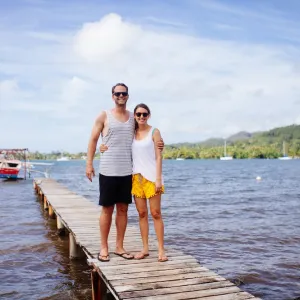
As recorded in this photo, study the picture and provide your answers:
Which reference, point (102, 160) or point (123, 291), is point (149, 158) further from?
point (123, 291)

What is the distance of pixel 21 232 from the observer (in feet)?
43.9

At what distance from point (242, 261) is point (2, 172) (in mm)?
35033

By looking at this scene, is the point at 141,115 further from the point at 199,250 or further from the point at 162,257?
the point at 199,250

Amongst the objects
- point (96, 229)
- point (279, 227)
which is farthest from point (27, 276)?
point (279, 227)

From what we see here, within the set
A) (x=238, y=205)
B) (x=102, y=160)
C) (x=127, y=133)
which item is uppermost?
(x=127, y=133)

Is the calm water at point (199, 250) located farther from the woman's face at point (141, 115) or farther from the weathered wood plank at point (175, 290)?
the woman's face at point (141, 115)

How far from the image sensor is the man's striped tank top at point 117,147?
5.88 meters

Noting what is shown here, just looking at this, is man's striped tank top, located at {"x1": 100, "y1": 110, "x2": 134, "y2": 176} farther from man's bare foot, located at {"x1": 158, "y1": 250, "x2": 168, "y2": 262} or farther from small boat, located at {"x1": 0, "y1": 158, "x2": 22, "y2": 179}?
small boat, located at {"x1": 0, "y1": 158, "x2": 22, "y2": 179}

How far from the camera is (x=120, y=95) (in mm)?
5926

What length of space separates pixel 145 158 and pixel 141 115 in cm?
60

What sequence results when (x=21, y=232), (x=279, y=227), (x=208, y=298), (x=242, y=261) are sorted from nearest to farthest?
1. (x=208, y=298)
2. (x=242, y=261)
3. (x=21, y=232)
4. (x=279, y=227)

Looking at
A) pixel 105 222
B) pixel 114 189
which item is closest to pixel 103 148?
pixel 114 189

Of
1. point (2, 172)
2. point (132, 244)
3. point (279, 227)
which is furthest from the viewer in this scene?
point (2, 172)

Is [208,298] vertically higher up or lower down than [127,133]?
lower down
